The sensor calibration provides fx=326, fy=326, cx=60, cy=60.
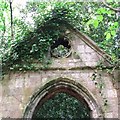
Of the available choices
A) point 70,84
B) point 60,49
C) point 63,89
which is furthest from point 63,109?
point 70,84

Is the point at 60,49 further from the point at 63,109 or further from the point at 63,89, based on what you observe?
the point at 63,109

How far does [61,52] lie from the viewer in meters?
8.33

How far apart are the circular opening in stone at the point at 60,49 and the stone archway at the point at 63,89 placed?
2.24 ft

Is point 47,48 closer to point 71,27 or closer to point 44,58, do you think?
point 44,58

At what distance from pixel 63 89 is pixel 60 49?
4.03 feet

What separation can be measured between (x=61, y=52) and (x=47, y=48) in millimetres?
527

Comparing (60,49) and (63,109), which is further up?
(60,49)

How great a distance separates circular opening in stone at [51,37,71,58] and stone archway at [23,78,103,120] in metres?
0.68

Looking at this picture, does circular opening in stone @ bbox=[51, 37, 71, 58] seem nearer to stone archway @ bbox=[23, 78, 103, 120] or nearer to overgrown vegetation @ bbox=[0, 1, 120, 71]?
overgrown vegetation @ bbox=[0, 1, 120, 71]

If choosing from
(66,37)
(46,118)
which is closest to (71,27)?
(66,37)

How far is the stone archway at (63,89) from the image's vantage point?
7.43 meters

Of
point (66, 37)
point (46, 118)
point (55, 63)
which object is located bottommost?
point (46, 118)

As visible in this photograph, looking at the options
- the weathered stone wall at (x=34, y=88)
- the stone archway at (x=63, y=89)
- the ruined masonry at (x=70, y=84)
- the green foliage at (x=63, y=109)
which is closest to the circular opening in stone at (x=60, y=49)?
the ruined masonry at (x=70, y=84)

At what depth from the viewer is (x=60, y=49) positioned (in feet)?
27.9
